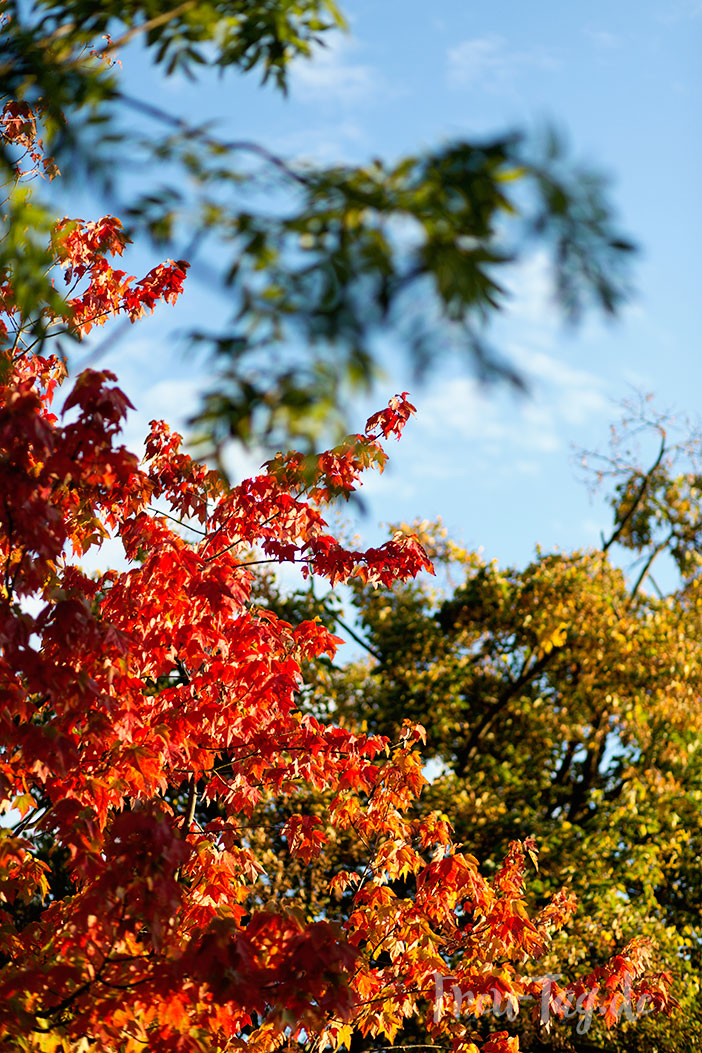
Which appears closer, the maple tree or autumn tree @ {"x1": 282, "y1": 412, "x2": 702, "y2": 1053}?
the maple tree

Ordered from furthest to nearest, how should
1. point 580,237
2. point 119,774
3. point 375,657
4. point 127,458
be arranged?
point 375,657
point 119,774
point 127,458
point 580,237

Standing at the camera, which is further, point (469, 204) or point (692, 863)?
point (692, 863)

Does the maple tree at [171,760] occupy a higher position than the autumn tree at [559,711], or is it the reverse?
the autumn tree at [559,711]

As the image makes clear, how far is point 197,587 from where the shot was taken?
4836 mm

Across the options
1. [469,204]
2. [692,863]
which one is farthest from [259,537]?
[692,863]

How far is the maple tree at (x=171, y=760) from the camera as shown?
3.59 metres

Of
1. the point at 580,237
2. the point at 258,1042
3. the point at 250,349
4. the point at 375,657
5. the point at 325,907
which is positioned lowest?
the point at 258,1042

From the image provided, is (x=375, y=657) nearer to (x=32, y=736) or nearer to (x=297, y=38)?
(x=32, y=736)

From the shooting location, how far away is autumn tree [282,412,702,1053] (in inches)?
400

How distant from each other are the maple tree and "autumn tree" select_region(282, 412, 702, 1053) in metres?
2.84

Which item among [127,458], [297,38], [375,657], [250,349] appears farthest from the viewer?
[375,657]

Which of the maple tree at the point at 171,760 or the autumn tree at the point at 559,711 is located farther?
the autumn tree at the point at 559,711

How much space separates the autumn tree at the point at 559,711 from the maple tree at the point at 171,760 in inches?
112

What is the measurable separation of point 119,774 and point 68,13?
3.15m
